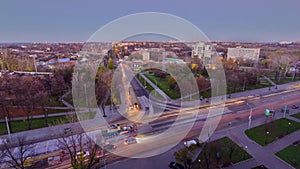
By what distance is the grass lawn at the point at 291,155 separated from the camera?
794cm

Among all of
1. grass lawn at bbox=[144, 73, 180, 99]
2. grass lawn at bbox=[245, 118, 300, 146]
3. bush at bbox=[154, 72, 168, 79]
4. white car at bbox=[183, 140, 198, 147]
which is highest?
bush at bbox=[154, 72, 168, 79]

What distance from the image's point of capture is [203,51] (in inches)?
1406

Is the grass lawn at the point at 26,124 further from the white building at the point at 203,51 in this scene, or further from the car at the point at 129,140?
the white building at the point at 203,51

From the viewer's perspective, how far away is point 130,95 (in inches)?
660

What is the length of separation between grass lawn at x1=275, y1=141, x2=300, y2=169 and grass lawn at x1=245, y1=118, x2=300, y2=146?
0.82m

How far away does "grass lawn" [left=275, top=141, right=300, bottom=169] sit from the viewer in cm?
794

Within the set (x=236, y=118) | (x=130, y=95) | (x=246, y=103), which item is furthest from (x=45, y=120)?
(x=246, y=103)

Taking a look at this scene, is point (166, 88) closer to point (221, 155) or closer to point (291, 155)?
point (221, 155)

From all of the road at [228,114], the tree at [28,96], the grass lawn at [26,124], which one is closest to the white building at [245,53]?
the road at [228,114]

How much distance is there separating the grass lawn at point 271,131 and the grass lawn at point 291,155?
82 cm

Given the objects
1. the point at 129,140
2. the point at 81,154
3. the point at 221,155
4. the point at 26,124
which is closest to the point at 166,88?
the point at 129,140

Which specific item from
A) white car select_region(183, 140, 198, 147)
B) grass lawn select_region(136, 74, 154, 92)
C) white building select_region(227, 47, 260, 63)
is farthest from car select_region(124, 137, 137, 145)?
white building select_region(227, 47, 260, 63)

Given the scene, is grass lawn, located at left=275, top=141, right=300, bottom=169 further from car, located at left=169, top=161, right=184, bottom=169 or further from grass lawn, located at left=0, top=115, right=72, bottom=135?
grass lawn, located at left=0, top=115, right=72, bottom=135

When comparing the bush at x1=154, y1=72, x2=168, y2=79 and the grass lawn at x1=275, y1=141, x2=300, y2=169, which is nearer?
the grass lawn at x1=275, y1=141, x2=300, y2=169
